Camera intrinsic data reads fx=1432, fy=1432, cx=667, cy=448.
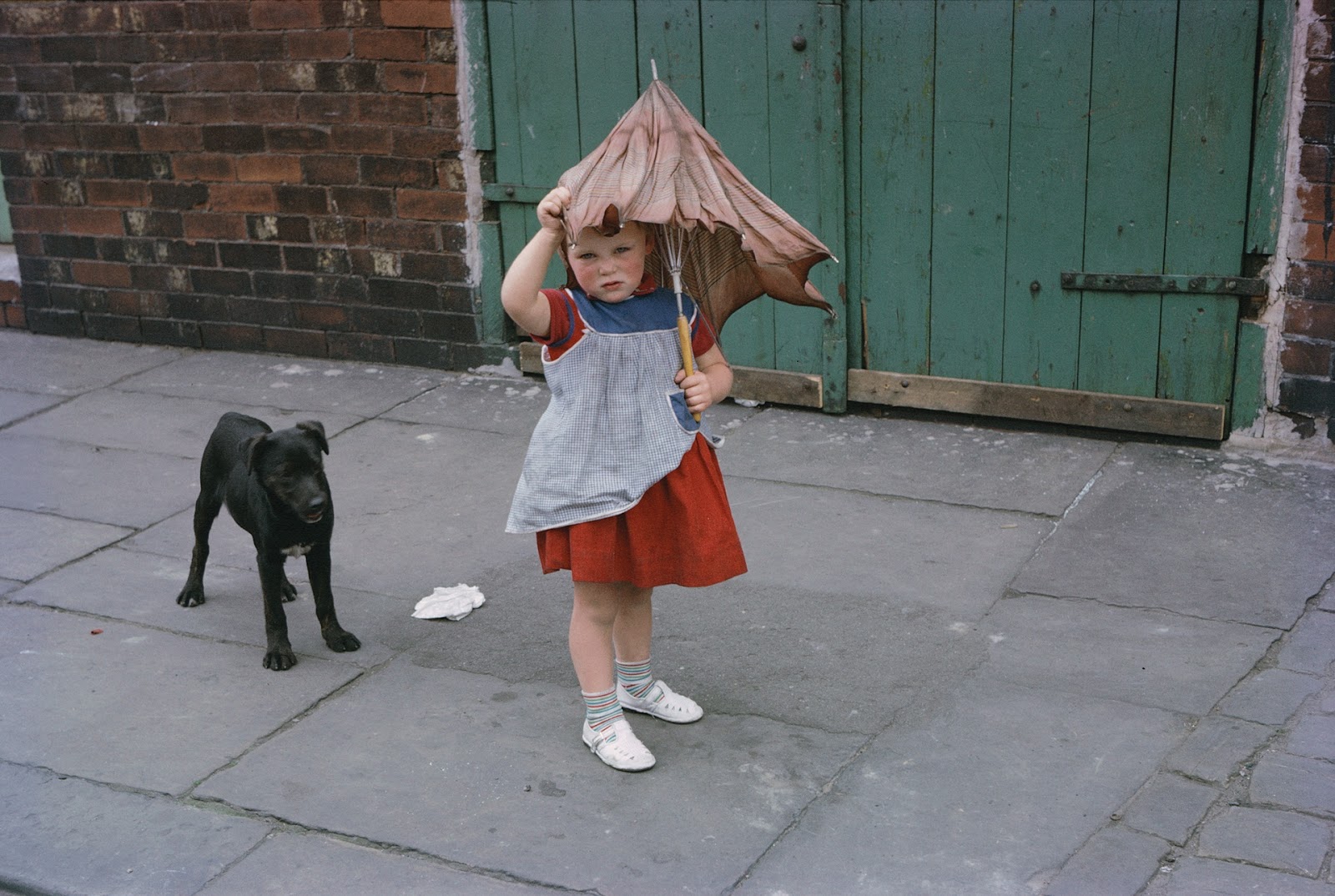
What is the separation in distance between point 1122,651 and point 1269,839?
99cm

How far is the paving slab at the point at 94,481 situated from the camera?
221 inches

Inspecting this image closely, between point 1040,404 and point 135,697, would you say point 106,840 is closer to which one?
point 135,697

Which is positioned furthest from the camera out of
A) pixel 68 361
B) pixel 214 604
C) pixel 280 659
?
pixel 68 361

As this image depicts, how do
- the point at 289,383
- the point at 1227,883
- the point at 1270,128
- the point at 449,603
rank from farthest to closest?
the point at 289,383, the point at 1270,128, the point at 449,603, the point at 1227,883

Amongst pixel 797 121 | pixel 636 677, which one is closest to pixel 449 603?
pixel 636 677

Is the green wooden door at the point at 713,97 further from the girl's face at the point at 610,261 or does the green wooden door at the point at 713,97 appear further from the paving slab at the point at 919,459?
the girl's face at the point at 610,261

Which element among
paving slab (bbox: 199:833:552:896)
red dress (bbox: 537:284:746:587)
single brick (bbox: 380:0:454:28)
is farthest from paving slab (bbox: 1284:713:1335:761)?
single brick (bbox: 380:0:454:28)

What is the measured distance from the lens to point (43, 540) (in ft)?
17.5

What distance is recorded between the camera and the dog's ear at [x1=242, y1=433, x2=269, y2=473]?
405cm

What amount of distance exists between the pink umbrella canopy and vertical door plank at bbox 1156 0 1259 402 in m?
2.45

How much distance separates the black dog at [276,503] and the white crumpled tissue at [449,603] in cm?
27

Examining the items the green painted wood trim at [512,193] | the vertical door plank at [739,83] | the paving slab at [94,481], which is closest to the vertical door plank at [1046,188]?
the vertical door plank at [739,83]

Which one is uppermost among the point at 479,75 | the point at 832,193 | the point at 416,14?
the point at 416,14

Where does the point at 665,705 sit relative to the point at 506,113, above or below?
below
